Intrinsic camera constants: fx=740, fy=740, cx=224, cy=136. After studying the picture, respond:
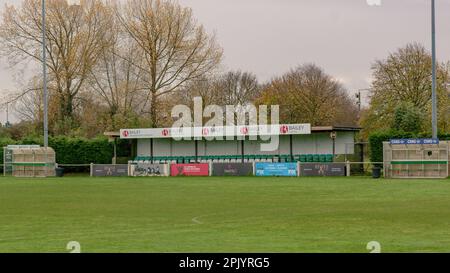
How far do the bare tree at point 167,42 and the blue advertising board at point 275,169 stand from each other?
77.9 ft

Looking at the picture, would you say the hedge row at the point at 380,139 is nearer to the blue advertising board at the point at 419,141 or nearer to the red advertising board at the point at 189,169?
the blue advertising board at the point at 419,141

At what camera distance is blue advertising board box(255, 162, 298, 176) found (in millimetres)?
55969

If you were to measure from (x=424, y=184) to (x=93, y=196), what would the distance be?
18267mm

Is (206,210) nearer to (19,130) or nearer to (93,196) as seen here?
(93,196)

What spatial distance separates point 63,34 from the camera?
79.6 metres

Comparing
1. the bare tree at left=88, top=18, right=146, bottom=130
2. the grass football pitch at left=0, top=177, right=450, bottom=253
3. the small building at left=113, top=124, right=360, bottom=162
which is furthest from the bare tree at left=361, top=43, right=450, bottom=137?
the grass football pitch at left=0, top=177, right=450, bottom=253

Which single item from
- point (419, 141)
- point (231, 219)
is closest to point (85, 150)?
point (419, 141)

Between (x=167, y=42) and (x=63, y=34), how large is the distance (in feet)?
37.7

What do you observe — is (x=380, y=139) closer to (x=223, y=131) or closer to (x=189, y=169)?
(x=223, y=131)

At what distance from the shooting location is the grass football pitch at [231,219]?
51.9 feet

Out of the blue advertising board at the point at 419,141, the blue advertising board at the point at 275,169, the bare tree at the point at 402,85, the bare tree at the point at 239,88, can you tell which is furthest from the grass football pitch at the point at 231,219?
the bare tree at the point at 239,88

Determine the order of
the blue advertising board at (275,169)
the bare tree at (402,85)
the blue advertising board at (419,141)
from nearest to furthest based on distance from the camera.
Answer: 1. the blue advertising board at (419,141)
2. the blue advertising board at (275,169)
3. the bare tree at (402,85)

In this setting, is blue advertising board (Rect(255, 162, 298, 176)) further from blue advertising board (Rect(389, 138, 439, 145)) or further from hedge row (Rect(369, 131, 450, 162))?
blue advertising board (Rect(389, 138, 439, 145))

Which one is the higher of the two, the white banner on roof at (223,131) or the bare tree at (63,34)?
the bare tree at (63,34)
